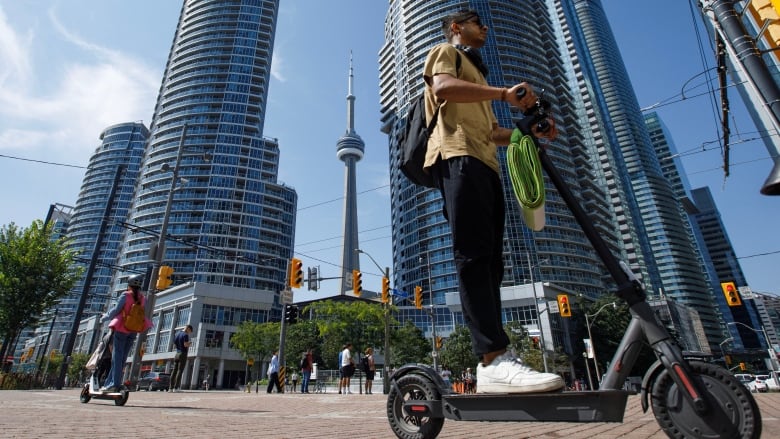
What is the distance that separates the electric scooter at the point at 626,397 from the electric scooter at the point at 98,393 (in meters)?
5.19

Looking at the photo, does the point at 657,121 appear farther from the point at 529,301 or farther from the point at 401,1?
the point at 529,301


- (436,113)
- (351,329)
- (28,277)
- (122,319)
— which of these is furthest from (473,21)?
(351,329)

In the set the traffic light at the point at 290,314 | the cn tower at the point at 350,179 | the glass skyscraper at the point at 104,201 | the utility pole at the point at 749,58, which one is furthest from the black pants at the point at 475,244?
the glass skyscraper at the point at 104,201

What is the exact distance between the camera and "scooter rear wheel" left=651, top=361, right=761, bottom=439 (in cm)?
138

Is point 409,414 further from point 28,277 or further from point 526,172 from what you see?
point 28,277

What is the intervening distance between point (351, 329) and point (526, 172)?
49771 millimetres

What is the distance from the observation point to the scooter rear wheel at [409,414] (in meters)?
2.15

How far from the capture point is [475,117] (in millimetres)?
2594

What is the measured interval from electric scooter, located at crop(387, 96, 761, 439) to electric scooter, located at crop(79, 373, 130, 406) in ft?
17.0

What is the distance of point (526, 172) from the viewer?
2197mm

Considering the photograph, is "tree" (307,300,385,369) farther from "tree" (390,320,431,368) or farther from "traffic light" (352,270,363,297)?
"traffic light" (352,270,363,297)

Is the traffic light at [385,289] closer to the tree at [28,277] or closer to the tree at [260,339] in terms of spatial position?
the tree at [28,277]

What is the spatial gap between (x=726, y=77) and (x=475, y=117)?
452 inches

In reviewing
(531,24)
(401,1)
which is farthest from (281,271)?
(531,24)
